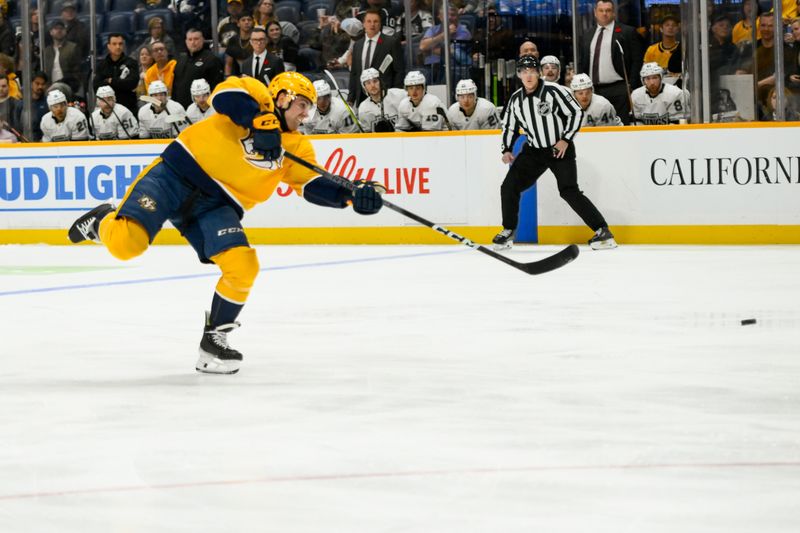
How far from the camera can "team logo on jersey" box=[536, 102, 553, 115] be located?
1057 cm

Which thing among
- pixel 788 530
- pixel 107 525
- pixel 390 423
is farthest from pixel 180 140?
pixel 788 530

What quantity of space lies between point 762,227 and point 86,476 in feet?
26.7

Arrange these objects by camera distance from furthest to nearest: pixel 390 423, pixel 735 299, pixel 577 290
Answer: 1. pixel 577 290
2. pixel 735 299
3. pixel 390 423

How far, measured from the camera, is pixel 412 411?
12.8ft

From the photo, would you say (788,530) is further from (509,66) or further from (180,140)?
(509,66)

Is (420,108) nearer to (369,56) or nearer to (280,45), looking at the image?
(369,56)

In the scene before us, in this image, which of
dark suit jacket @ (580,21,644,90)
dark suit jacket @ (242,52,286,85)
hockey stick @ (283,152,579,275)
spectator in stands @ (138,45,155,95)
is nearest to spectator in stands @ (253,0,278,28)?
dark suit jacket @ (242,52,286,85)

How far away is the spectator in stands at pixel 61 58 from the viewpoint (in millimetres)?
13547

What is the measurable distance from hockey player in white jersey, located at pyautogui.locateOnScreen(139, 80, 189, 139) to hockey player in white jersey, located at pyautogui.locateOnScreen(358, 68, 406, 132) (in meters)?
1.78

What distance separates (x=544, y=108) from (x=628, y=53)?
1.07 metres

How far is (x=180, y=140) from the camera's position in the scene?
4895 millimetres

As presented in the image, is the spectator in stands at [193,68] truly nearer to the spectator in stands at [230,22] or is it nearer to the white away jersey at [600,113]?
the spectator in stands at [230,22]

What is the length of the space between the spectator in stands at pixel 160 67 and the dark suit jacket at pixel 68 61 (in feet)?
2.46

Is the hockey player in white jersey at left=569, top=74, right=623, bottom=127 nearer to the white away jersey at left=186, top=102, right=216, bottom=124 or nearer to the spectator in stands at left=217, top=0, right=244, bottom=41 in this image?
the white away jersey at left=186, top=102, right=216, bottom=124
